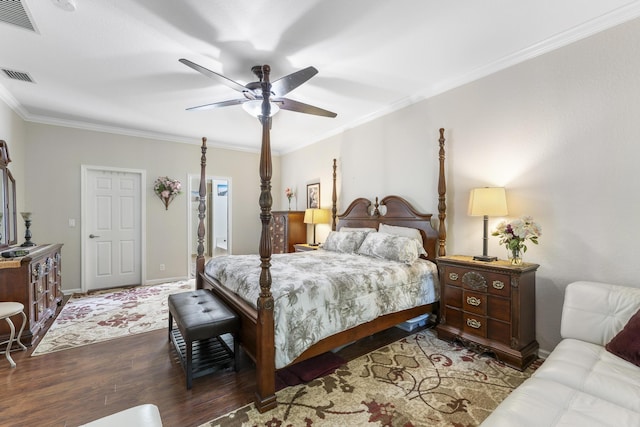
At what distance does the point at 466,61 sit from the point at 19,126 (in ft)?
19.8

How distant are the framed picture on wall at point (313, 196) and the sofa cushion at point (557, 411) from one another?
4486 mm

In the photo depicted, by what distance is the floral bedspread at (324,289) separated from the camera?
219 cm

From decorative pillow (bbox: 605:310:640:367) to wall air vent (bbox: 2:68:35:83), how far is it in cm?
566

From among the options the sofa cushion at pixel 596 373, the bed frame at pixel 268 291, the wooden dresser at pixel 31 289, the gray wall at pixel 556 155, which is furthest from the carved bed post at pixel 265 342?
the wooden dresser at pixel 31 289

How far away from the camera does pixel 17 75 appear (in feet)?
10.5

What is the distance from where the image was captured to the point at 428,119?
3691 mm

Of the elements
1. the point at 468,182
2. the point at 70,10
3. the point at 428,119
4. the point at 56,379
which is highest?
the point at 70,10

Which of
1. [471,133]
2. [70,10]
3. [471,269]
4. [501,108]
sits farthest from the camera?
[471,133]

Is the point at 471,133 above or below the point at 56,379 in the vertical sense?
above

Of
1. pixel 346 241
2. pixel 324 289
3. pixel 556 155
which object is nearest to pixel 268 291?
pixel 324 289

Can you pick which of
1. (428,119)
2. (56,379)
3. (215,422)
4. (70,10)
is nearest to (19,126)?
(70,10)

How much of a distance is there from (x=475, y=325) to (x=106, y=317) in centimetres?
434

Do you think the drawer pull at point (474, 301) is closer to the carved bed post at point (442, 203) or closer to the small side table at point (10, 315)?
the carved bed post at point (442, 203)

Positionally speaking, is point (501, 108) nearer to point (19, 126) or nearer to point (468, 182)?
point (468, 182)
